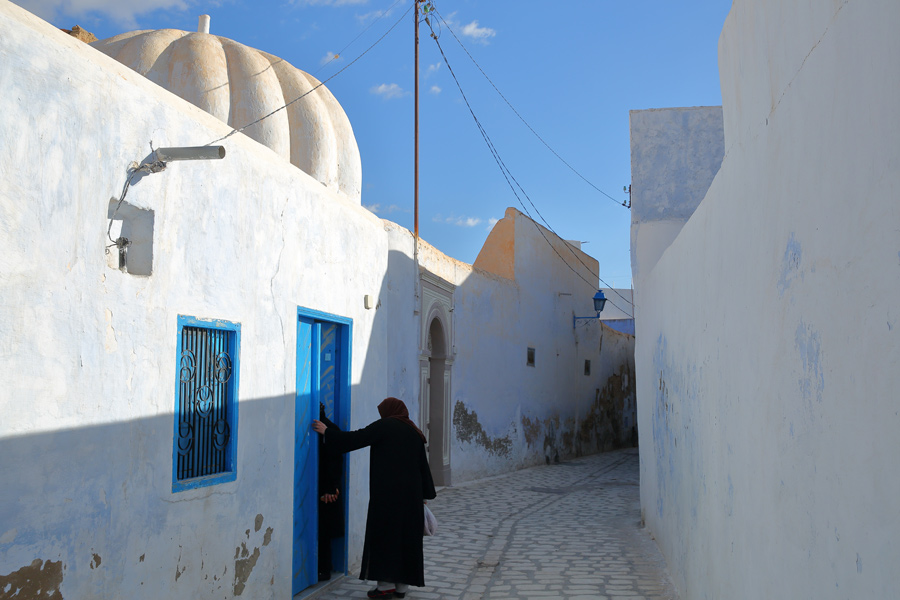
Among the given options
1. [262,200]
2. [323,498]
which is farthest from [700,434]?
[262,200]

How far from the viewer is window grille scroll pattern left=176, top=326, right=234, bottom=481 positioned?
4.12 m

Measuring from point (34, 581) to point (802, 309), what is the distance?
9.95 feet

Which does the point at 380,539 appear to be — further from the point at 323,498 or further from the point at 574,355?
the point at 574,355

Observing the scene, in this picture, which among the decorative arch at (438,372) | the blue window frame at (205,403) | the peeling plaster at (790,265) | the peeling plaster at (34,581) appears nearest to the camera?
the peeling plaster at (790,265)

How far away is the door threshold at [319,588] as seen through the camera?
554 centimetres

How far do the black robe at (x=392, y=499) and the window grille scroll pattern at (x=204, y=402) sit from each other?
130 centimetres

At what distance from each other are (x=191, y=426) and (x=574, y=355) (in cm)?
1665

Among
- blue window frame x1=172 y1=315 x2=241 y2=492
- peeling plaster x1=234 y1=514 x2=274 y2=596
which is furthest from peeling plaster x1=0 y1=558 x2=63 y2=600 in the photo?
peeling plaster x1=234 y1=514 x2=274 y2=596

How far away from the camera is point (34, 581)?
297 centimetres

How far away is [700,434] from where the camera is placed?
16.4 feet

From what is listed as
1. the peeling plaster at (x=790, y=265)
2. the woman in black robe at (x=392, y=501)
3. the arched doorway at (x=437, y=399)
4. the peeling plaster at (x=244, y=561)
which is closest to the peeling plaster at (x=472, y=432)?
the arched doorway at (x=437, y=399)

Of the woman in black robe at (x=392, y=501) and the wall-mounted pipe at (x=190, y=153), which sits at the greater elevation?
the wall-mounted pipe at (x=190, y=153)

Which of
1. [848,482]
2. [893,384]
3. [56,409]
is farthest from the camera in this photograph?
[56,409]

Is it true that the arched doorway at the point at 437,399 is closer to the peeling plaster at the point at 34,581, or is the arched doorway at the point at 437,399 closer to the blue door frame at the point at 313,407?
the blue door frame at the point at 313,407
